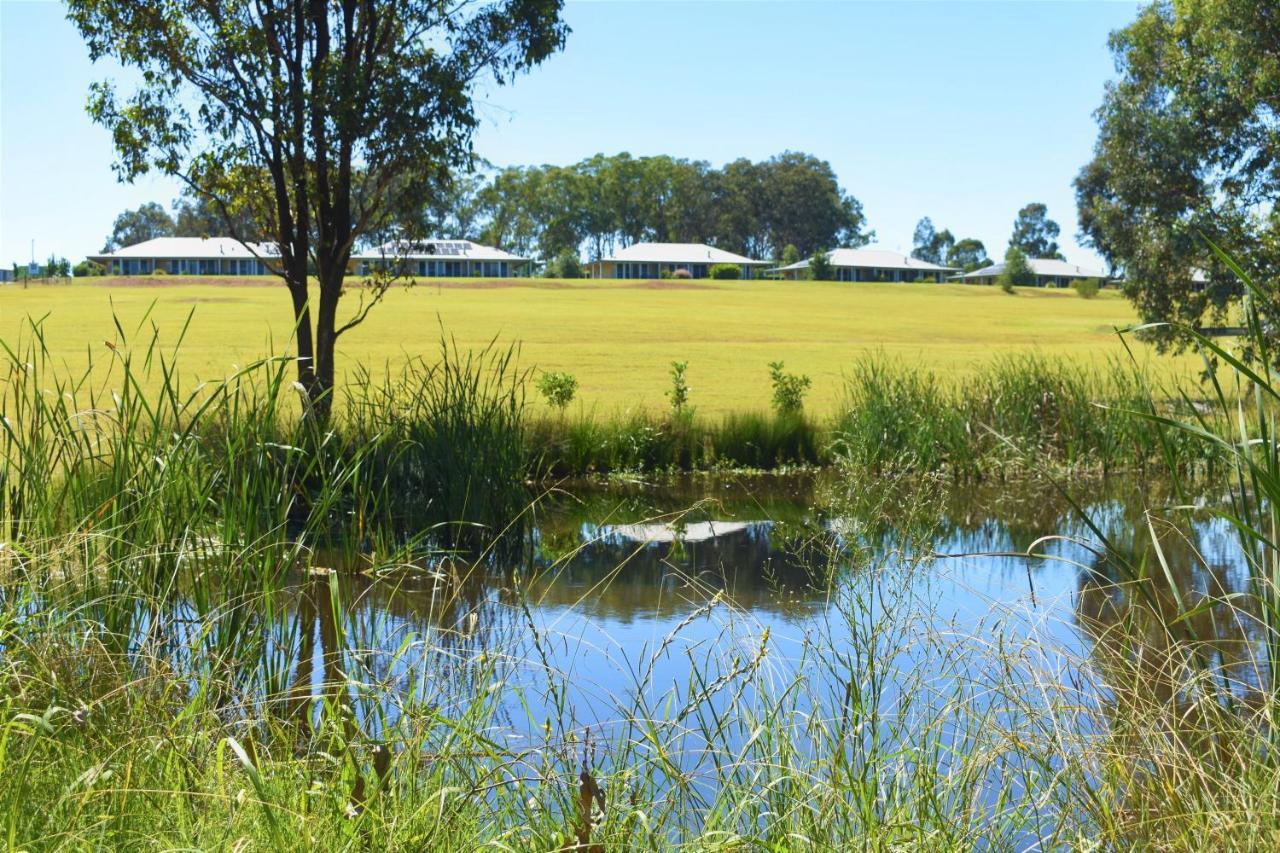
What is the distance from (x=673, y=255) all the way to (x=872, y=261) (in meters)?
14.6

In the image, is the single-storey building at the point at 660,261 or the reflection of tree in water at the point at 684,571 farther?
the single-storey building at the point at 660,261

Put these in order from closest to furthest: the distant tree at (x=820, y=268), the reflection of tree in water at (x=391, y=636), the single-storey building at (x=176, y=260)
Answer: the reflection of tree in water at (x=391, y=636)
the single-storey building at (x=176, y=260)
the distant tree at (x=820, y=268)

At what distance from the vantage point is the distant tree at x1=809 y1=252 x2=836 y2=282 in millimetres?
73875

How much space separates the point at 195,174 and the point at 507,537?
16.9ft

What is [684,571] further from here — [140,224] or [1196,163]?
[140,224]

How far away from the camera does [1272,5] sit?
14164 mm

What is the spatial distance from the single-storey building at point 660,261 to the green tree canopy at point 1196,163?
2338 inches

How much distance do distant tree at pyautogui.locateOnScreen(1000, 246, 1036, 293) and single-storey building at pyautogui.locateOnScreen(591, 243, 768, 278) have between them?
16757 millimetres

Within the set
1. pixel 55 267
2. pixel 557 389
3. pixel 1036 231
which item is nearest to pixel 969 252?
pixel 1036 231

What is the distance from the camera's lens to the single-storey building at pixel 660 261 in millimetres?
78625

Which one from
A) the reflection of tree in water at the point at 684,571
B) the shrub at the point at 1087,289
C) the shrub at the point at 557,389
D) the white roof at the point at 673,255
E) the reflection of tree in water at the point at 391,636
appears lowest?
the reflection of tree in water at the point at 684,571

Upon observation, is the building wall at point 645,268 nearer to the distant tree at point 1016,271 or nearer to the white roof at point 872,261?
the white roof at point 872,261

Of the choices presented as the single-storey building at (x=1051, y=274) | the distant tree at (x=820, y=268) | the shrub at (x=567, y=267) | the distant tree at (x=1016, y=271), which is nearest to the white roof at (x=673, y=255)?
the shrub at (x=567, y=267)

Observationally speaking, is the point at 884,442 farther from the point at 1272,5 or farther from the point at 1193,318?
the point at 1193,318
